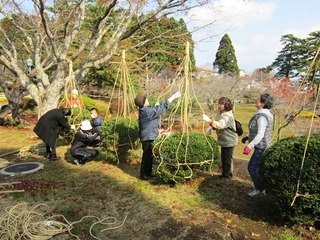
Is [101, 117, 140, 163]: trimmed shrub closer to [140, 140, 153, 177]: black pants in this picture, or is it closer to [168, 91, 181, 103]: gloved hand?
[140, 140, 153, 177]: black pants

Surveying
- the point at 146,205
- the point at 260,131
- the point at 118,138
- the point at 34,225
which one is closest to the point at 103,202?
the point at 146,205

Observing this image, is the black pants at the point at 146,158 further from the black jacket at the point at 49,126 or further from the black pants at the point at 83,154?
the black jacket at the point at 49,126

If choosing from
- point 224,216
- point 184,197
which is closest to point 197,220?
point 224,216

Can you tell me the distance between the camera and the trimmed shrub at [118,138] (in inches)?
210

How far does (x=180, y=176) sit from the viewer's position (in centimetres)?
409

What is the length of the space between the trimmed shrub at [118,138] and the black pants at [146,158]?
94 centimetres

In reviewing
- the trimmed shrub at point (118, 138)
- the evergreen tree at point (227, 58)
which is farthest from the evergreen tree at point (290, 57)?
the trimmed shrub at point (118, 138)

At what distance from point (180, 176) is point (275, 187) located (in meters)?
1.50

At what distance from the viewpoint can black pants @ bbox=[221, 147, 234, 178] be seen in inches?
172

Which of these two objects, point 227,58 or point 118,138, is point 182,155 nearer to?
point 118,138

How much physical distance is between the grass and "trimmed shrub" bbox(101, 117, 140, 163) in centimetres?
32

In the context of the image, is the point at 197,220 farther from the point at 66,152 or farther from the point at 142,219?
the point at 66,152

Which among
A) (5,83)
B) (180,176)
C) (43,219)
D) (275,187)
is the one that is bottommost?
(43,219)

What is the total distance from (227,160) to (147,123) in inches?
58.0
